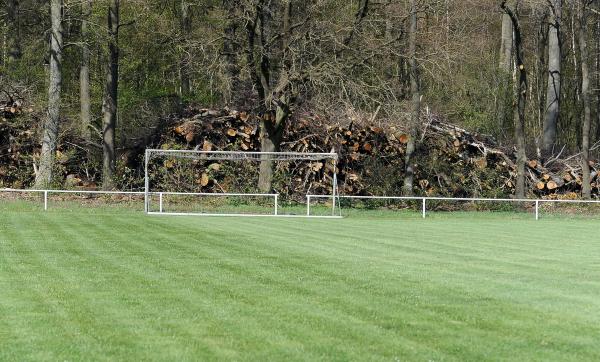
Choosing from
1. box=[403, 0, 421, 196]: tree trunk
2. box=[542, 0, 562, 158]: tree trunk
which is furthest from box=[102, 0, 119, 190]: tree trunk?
box=[542, 0, 562, 158]: tree trunk

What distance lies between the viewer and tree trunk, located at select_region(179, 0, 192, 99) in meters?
37.9

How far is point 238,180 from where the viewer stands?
128 feet

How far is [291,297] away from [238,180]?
88.4ft

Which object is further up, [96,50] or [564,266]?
[96,50]

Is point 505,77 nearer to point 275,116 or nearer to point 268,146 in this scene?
point 275,116

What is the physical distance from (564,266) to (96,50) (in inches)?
1143

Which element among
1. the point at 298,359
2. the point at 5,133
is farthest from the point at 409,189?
the point at 298,359

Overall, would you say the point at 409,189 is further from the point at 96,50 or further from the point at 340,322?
the point at 340,322

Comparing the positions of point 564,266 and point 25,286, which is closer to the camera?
point 25,286

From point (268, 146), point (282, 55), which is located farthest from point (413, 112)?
point (268, 146)

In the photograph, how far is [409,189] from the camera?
40594 mm

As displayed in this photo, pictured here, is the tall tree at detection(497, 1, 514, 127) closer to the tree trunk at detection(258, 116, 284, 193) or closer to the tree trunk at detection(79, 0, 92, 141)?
the tree trunk at detection(258, 116, 284, 193)

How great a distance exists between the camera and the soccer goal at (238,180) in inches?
1449

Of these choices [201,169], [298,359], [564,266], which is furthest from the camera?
[201,169]
